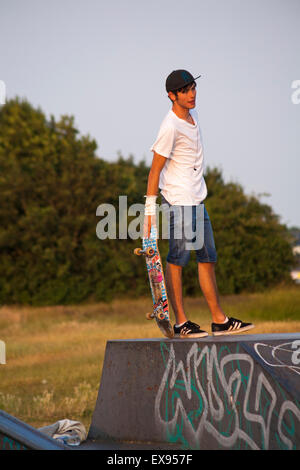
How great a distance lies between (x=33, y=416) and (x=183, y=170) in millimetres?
4186

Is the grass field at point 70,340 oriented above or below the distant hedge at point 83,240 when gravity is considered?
below

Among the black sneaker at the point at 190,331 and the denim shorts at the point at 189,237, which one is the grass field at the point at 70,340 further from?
the denim shorts at the point at 189,237

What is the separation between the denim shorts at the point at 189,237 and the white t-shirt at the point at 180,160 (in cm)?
8

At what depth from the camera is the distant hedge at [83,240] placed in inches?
897

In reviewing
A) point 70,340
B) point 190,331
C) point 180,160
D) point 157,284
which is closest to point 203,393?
point 190,331

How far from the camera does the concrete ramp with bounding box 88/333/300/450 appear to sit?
3.81 meters

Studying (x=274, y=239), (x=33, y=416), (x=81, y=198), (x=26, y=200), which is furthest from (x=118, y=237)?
(x=33, y=416)

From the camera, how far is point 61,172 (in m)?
24.3

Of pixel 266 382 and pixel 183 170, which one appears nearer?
pixel 266 382

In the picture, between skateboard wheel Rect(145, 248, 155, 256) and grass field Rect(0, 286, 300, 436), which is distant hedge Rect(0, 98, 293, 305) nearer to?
grass field Rect(0, 286, 300, 436)

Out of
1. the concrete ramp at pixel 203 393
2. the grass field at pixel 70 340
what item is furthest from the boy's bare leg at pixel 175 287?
the grass field at pixel 70 340

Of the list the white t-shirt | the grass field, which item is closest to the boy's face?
the white t-shirt

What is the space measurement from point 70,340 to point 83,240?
9.35 m
